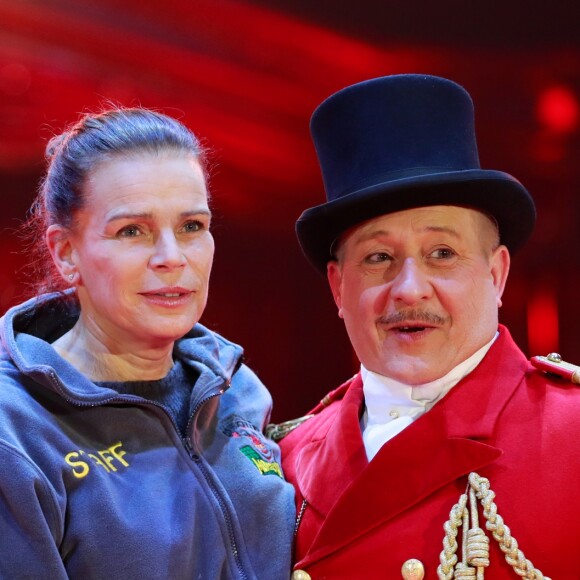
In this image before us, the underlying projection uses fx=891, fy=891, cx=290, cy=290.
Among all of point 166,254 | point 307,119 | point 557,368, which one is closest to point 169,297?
point 166,254

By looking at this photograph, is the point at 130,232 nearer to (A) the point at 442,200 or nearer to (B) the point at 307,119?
(A) the point at 442,200

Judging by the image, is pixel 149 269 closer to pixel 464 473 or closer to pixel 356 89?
pixel 356 89

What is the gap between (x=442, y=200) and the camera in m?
2.03

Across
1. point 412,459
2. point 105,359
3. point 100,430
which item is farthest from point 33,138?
point 412,459

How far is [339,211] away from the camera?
2098 millimetres

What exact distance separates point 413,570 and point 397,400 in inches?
17.5

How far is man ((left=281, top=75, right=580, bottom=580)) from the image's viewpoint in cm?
181

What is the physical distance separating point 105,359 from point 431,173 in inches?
34.6

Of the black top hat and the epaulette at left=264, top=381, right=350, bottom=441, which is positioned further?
the epaulette at left=264, top=381, right=350, bottom=441

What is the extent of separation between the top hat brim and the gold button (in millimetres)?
776


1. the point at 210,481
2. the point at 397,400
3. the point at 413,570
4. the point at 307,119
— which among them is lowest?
the point at 413,570

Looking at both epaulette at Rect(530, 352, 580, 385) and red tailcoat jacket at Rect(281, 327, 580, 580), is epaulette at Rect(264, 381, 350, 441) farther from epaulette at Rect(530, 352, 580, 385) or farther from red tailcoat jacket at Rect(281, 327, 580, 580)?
epaulette at Rect(530, 352, 580, 385)

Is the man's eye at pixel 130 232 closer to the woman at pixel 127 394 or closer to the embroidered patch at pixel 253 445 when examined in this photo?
the woman at pixel 127 394

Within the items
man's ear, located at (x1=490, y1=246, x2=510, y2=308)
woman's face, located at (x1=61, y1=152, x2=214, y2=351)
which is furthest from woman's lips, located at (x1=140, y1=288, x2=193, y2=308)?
man's ear, located at (x1=490, y1=246, x2=510, y2=308)
